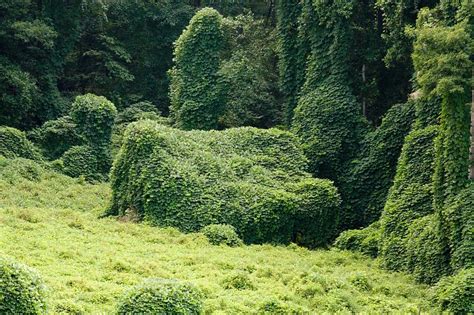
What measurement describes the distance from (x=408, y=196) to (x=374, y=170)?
3.62 meters

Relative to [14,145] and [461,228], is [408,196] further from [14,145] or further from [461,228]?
[14,145]

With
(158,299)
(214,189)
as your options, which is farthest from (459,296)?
(214,189)

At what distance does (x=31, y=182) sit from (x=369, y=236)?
760 centimetres

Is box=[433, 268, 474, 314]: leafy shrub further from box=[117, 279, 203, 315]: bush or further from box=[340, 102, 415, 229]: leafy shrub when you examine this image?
box=[340, 102, 415, 229]: leafy shrub

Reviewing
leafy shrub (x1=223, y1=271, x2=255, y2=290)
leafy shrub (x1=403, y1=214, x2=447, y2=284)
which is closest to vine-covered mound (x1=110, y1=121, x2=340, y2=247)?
leafy shrub (x1=403, y1=214, x2=447, y2=284)

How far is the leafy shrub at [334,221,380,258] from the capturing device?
16250mm

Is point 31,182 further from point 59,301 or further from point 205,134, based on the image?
point 59,301

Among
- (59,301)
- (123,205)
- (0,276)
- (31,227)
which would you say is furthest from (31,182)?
(0,276)

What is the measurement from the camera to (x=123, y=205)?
Answer: 16781 millimetres

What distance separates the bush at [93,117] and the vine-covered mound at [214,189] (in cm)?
443

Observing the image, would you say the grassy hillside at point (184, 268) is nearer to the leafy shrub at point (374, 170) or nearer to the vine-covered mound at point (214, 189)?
the vine-covered mound at point (214, 189)

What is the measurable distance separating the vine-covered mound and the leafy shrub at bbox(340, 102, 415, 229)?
4.33ft

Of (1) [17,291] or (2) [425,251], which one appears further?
(2) [425,251]

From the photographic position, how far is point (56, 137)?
23.0 meters
